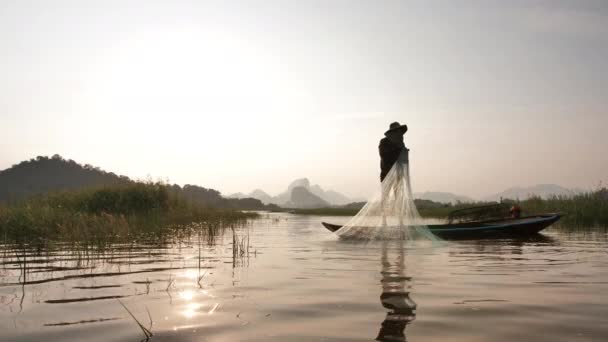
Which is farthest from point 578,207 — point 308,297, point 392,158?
point 308,297

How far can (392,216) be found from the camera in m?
13.7

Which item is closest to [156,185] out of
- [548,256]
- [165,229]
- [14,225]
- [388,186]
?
[165,229]

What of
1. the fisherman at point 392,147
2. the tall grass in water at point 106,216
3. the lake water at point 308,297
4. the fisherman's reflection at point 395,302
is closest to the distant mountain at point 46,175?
the tall grass in water at point 106,216

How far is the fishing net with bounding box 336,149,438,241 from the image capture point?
13445 mm

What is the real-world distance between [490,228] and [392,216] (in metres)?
4.18

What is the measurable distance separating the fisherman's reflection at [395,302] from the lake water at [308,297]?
0.05 ft

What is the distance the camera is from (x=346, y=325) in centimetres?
450

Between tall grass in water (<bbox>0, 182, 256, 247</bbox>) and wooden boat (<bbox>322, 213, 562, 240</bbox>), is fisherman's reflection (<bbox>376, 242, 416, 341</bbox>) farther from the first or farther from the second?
tall grass in water (<bbox>0, 182, 256, 247</bbox>)

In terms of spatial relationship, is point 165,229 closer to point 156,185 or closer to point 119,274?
point 156,185

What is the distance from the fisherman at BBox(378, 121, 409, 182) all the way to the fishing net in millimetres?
236

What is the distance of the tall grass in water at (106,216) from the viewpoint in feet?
48.1

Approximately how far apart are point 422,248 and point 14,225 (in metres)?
13.1

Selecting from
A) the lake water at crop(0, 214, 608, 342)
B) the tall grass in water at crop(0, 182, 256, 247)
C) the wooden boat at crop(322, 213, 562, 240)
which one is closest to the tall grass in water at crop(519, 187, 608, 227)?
the wooden boat at crop(322, 213, 562, 240)

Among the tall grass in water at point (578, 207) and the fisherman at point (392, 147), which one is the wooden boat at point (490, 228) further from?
the tall grass in water at point (578, 207)
